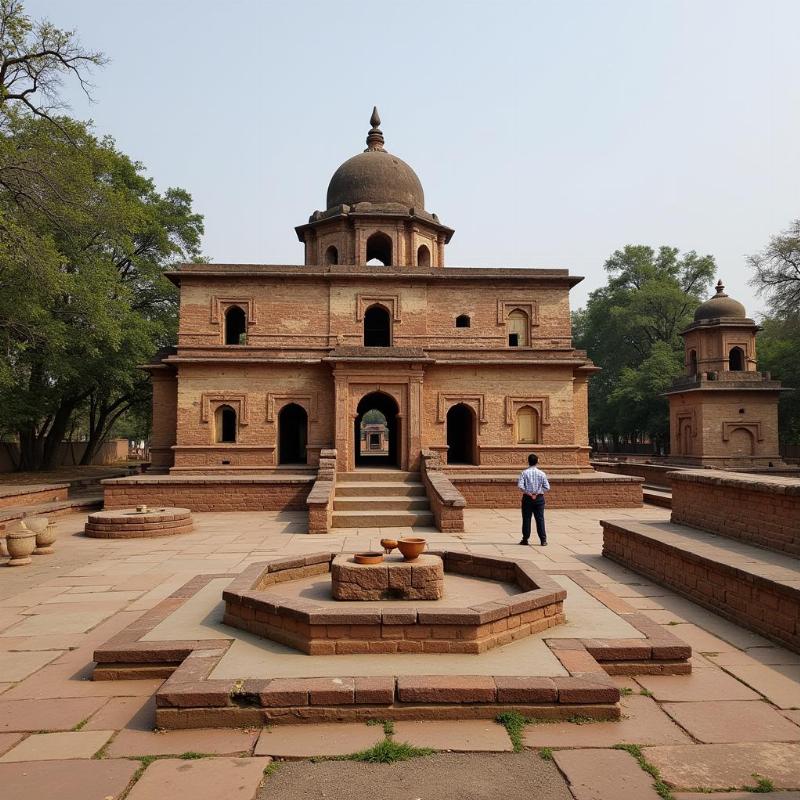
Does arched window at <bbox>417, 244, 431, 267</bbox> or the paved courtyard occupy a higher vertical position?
arched window at <bbox>417, 244, 431, 267</bbox>

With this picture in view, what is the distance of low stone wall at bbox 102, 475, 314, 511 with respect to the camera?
15.2 m

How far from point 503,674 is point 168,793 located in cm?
236

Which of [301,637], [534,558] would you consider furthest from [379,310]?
[301,637]

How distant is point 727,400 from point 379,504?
20.7 metres

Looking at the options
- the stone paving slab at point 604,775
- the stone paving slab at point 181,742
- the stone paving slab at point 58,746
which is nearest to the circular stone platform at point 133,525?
the stone paving slab at point 58,746

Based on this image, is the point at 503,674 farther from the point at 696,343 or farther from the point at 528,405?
the point at 696,343

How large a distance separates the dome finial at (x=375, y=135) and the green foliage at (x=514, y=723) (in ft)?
73.6

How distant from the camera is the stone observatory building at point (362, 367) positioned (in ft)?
55.9

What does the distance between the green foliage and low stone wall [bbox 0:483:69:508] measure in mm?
15335

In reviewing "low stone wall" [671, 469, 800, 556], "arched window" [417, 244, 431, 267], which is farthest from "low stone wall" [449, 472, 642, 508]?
"arched window" [417, 244, 431, 267]

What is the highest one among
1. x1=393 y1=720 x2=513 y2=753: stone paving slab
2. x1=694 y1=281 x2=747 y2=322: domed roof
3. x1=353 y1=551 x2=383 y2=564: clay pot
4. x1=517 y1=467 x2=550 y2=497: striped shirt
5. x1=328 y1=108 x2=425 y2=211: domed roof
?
x1=328 y1=108 x2=425 y2=211: domed roof

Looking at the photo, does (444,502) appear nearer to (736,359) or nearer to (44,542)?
(44,542)

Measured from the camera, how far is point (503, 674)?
14.2 feet

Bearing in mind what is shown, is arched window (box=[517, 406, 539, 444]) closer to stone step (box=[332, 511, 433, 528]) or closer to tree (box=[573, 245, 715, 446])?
stone step (box=[332, 511, 433, 528])
